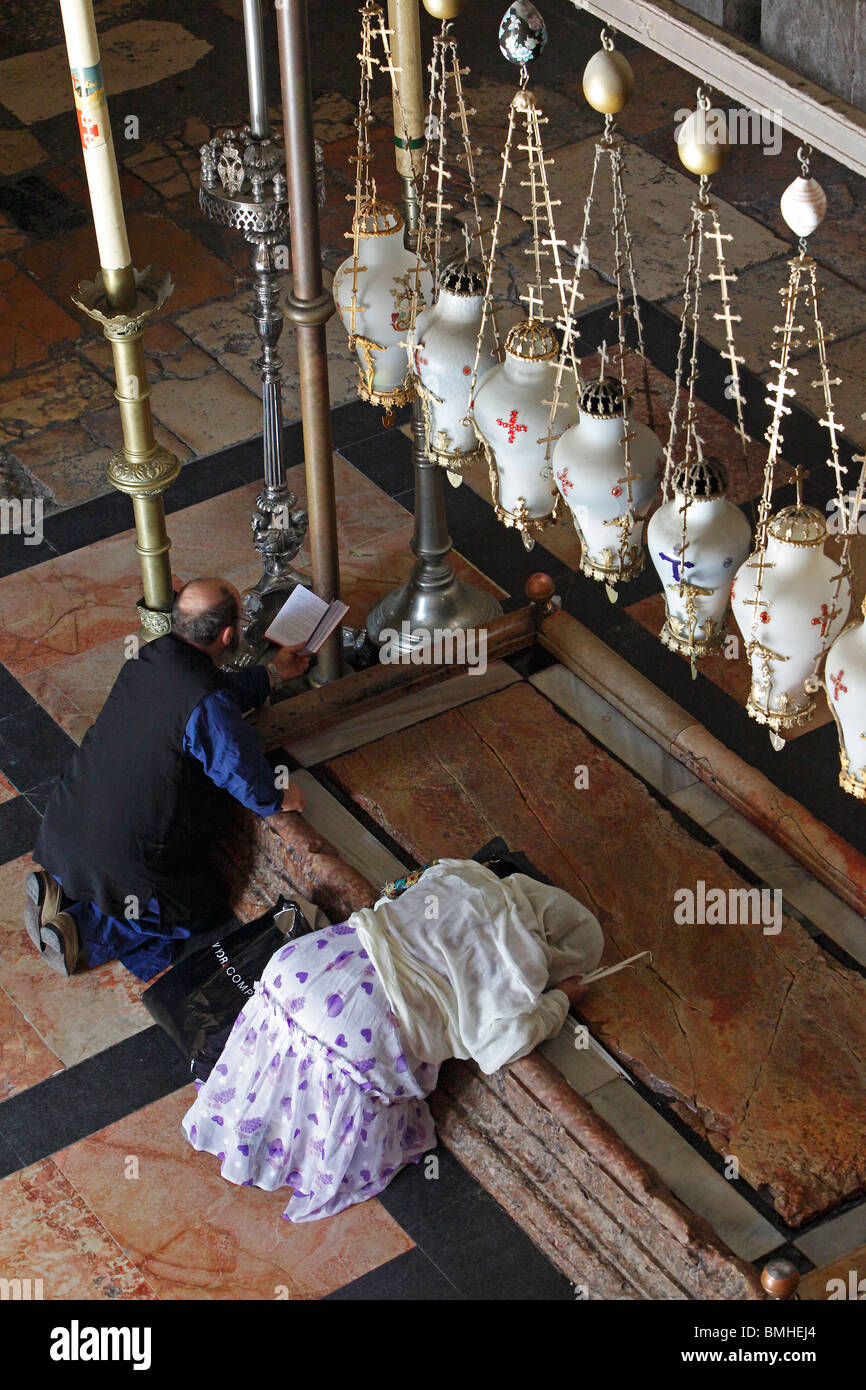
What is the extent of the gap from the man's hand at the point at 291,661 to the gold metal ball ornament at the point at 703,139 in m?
2.23

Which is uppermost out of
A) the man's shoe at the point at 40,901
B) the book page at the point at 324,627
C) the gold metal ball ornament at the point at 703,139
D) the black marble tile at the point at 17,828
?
the gold metal ball ornament at the point at 703,139

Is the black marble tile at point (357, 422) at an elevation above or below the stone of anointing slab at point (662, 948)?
below

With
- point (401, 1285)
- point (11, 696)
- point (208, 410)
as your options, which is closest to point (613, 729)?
point (401, 1285)

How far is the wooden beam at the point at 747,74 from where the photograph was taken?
2.08 meters

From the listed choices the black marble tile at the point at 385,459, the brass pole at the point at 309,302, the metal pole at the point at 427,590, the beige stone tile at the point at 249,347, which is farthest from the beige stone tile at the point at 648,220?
the brass pole at the point at 309,302

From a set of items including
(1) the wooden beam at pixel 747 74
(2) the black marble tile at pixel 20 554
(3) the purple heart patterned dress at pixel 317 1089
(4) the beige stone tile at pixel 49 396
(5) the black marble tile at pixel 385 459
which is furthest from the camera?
(4) the beige stone tile at pixel 49 396

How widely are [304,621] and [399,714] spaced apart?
348mm

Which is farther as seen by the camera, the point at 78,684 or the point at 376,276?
the point at 78,684

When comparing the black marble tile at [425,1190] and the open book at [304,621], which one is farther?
the open book at [304,621]

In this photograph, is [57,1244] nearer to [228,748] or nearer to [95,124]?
[228,748]

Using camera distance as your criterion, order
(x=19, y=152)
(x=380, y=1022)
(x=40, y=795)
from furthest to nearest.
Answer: (x=19, y=152) < (x=40, y=795) < (x=380, y=1022)

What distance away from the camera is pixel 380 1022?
11.6ft

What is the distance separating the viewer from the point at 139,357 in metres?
4.11

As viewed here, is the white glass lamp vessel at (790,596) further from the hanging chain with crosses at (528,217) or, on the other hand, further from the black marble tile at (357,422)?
the black marble tile at (357,422)
